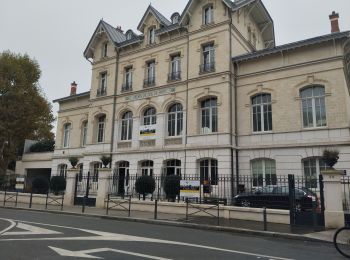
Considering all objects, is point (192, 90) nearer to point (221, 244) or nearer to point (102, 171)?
point (102, 171)

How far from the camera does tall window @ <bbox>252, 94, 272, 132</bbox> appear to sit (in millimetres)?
19984

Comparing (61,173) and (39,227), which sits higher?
(61,173)

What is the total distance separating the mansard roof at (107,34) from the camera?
27.4 metres

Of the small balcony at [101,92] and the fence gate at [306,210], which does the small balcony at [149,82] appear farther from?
the fence gate at [306,210]

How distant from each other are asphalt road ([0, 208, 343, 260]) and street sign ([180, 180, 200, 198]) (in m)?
4.96

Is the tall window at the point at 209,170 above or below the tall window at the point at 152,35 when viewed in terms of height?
below

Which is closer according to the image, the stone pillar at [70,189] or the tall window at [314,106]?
the tall window at [314,106]

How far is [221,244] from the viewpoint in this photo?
834cm

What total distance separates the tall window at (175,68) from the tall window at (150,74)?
1.69 m

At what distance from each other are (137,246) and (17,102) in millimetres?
28484

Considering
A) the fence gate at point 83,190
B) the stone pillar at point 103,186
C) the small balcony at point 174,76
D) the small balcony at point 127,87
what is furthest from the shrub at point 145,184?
the small balcony at point 127,87

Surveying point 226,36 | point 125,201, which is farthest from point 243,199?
point 226,36

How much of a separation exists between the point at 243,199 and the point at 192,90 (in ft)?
29.2

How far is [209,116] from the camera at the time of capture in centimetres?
2136
